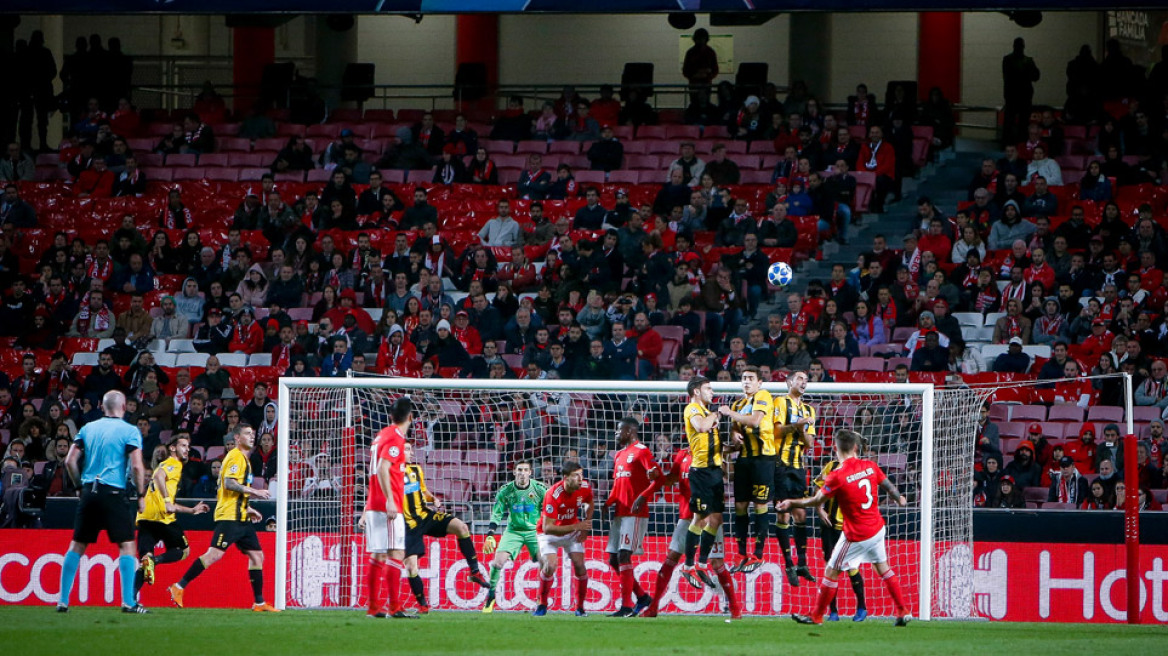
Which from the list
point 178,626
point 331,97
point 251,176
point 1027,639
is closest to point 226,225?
point 251,176

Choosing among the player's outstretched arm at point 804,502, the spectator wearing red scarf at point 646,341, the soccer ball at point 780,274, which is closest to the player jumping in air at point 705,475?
the player's outstretched arm at point 804,502

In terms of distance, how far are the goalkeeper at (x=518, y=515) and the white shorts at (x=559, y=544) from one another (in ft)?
1.46

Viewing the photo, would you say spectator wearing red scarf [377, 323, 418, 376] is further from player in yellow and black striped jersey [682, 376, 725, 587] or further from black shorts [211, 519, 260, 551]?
Answer: player in yellow and black striped jersey [682, 376, 725, 587]

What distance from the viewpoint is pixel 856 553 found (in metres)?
12.8

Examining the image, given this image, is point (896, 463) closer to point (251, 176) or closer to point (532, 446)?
point (532, 446)

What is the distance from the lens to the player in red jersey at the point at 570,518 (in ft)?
46.1

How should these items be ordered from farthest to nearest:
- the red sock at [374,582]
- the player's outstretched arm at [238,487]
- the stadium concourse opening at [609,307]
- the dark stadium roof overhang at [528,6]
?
the dark stadium roof overhang at [528,6]
the stadium concourse opening at [609,307]
the player's outstretched arm at [238,487]
the red sock at [374,582]

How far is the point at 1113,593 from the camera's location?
1541cm

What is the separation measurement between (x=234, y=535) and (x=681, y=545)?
4.00 metres

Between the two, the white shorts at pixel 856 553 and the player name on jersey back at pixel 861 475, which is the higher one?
the player name on jersey back at pixel 861 475

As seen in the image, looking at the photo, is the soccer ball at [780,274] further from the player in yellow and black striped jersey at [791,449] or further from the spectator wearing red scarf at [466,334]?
the player in yellow and black striped jersey at [791,449]

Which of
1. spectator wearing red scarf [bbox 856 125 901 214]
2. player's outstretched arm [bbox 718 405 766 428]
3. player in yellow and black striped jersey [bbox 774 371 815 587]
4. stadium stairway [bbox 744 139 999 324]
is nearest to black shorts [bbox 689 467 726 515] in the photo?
player's outstretched arm [bbox 718 405 766 428]

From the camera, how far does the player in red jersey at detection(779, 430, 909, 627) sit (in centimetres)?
1269

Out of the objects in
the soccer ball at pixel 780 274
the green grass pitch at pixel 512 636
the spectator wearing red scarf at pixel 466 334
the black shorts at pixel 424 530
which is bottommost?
the green grass pitch at pixel 512 636
